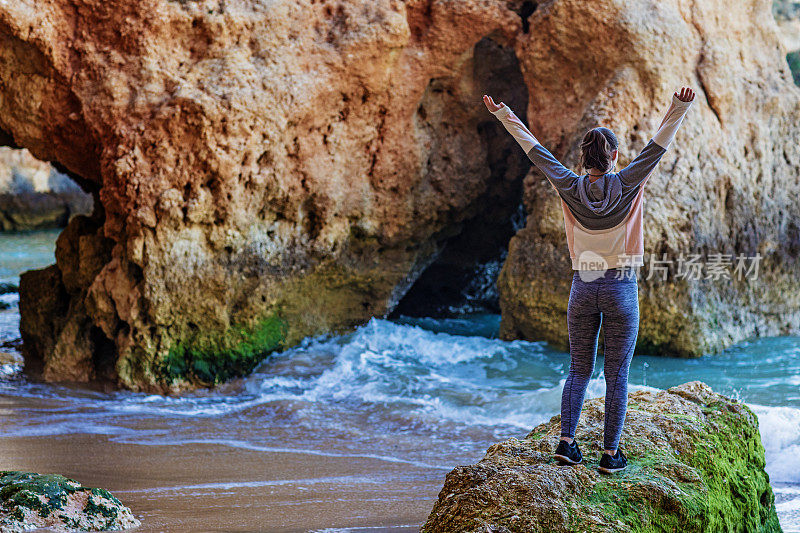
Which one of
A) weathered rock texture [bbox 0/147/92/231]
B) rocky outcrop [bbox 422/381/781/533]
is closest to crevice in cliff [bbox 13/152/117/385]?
rocky outcrop [bbox 422/381/781/533]

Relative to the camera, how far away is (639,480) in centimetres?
318

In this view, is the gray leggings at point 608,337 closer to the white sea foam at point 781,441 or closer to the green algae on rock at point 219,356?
the white sea foam at point 781,441

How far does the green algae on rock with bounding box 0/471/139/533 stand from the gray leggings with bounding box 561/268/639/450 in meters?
2.21

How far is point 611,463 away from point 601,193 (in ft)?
3.62

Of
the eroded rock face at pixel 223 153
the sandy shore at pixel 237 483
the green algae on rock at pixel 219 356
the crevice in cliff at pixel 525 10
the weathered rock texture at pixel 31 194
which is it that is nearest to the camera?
the sandy shore at pixel 237 483

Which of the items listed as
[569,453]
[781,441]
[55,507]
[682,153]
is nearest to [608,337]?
[569,453]

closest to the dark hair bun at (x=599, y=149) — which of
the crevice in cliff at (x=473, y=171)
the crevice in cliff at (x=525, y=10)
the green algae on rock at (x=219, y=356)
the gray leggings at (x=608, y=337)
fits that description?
the gray leggings at (x=608, y=337)

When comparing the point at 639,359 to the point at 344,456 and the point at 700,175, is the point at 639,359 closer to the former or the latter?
the point at 700,175

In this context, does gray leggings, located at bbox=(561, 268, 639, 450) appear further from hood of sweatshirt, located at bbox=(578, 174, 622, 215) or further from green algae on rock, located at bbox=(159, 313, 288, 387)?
green algae on rock, located at bbox=(159, 313, 288, 387)

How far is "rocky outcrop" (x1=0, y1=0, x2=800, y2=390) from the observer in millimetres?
7441

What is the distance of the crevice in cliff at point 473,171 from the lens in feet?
30.3

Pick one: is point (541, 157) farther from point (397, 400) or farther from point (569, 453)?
point (397, 400)

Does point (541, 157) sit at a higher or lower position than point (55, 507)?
higher

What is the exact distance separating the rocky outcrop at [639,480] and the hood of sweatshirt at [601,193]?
105 cm
